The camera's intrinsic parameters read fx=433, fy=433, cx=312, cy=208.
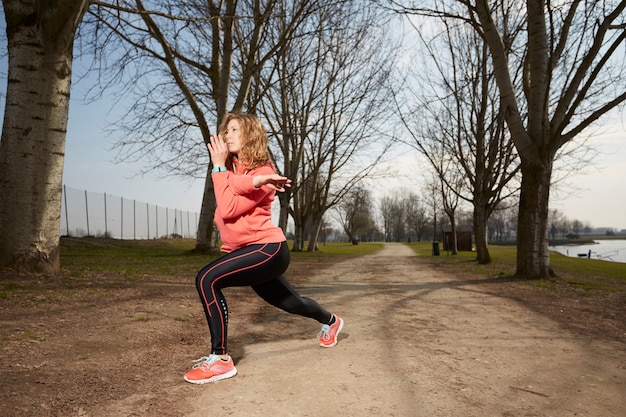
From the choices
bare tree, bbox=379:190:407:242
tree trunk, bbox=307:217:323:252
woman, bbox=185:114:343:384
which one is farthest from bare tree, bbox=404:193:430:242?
woman, bbox=185:114:343:384

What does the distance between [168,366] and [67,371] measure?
74 cm

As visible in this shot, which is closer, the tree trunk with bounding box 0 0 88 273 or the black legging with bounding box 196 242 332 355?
the black legging with bounding box 196 242 332 355

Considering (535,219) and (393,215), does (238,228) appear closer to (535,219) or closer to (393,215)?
(535,219)

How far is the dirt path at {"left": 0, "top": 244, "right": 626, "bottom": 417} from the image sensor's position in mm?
2797

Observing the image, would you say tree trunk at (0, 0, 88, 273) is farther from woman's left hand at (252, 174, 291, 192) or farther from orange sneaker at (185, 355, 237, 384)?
woman's left hand at (252, 174, 291, 192)

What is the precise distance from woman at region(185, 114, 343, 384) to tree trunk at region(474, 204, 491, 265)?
1700 centimetres

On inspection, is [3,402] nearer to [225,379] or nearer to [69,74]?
[225,379]

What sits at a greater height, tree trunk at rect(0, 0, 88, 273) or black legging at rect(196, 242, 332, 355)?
tree trunk at rect(0, 0, 88, 273)

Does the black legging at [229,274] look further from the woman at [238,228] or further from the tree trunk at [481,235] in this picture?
the tree trunk at [481,235]

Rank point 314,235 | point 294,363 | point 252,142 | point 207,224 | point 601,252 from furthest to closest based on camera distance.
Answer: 1. point 601,252
2. point 314,235
3. point 207,224
4. point 294,363
5. point 252,142

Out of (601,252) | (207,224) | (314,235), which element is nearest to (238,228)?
(207,224)

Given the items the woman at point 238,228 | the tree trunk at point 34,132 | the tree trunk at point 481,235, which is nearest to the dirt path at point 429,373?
the woman at point 238,228

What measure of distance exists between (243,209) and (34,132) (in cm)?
525

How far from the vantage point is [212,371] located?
324 cm
